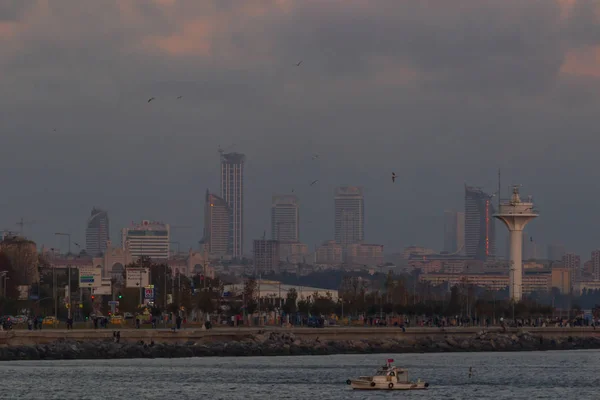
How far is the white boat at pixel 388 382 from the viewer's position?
6788 cm

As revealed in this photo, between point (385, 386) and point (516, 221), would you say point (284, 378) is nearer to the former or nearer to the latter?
point (385, 386)

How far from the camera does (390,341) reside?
99062 mm

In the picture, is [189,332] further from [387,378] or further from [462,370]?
[387,378]

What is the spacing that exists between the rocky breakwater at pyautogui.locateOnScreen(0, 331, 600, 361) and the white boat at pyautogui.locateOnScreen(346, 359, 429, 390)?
21.3 metres

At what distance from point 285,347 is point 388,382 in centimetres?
2491

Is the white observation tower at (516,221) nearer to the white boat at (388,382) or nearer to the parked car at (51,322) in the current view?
the parked car at (51,322)

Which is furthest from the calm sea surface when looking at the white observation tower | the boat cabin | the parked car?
the white observation tower

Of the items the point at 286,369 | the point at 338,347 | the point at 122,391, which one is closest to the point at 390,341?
the point at 338,347

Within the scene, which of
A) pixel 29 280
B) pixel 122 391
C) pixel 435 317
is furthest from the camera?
pixel 29 280

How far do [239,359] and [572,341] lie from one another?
3172cm

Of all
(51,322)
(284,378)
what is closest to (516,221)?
(51,322)

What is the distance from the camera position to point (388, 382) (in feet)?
224

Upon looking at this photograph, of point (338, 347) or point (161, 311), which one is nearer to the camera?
point (338, 347)

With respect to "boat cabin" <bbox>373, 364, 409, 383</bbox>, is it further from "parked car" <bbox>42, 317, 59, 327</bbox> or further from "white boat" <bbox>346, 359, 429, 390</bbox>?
"parked car" <bbox>42, 317, 59, 327</bbox>
